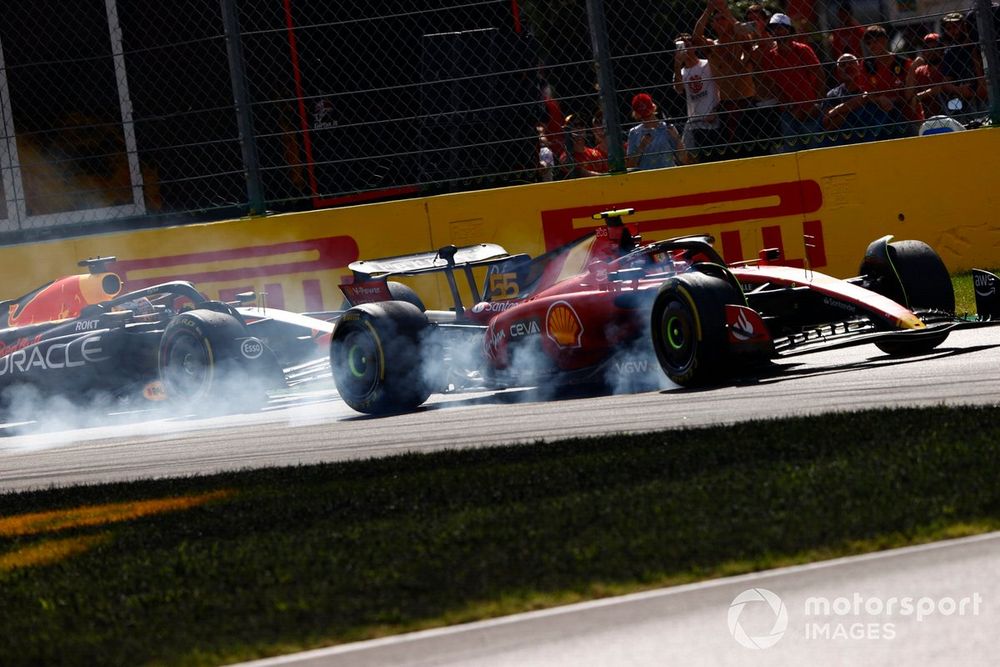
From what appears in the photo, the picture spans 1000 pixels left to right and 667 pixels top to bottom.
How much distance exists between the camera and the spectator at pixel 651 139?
10.7 m

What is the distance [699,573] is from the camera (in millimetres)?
3289

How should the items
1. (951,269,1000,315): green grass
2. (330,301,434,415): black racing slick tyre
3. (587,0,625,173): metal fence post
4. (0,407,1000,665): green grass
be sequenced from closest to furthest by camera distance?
1. (0,407,1000,665): green grass
2. (330,301,434,415): black racing slick tyre
3. (951,269,1000,315): green grass
4. (587,0,625,173): metal fence post

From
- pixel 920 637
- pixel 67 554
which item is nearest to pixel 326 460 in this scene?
pixel 67 554

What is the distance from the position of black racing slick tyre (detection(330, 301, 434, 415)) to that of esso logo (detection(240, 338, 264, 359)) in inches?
35.5

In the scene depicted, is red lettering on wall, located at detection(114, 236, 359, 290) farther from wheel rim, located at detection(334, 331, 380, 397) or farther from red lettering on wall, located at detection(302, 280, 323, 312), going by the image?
wheel rim, located at detection(334, 331, 380, 397)

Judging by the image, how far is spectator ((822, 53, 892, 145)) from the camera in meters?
10.5

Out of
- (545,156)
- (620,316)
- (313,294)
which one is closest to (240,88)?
(313,294)

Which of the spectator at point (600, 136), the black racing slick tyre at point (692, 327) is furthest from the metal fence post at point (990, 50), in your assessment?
the black racing slick tyre at point (692, 327)

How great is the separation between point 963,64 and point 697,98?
189 centimetres

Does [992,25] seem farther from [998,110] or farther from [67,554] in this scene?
[67,554]

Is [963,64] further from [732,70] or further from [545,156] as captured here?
[545,156]

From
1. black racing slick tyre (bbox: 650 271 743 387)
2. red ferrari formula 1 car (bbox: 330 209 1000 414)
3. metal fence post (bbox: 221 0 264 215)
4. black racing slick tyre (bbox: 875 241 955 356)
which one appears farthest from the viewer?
metal fence post (bbox: 221 0 264 215)

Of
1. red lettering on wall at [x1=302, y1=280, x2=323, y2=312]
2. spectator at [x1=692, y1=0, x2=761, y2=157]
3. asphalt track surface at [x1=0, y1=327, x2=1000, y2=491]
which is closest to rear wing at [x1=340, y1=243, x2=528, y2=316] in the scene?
asphalt track surface at [x1=0, y1=327, x2=1000, y2=491]
